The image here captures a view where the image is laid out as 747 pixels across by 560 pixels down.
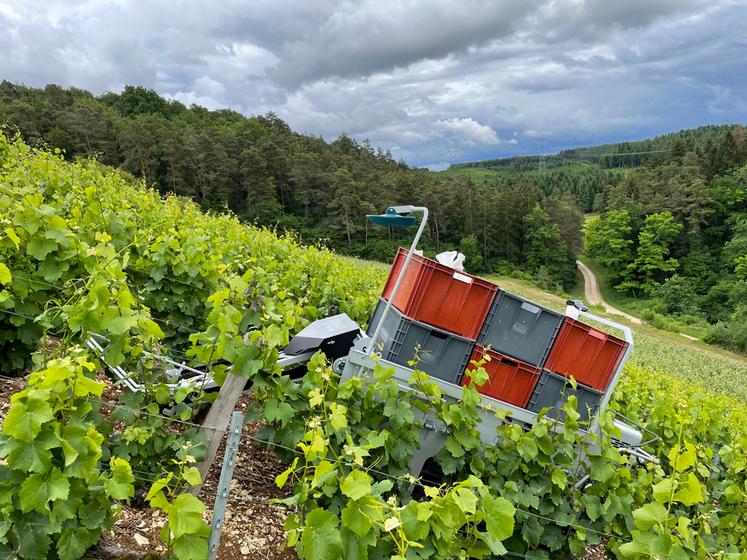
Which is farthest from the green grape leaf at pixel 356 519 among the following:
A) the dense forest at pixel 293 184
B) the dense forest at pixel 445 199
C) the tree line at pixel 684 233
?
the tree line at pixel 684 233

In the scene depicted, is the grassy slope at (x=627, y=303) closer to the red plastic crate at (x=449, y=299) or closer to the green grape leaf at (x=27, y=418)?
the red plastic crate at (x=449, y=299)

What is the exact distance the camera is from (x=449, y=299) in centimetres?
388

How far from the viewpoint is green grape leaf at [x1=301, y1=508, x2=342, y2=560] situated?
Answer: 215 centimetres

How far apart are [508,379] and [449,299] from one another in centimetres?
87

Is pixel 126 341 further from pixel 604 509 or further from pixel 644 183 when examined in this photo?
pixel 644 183

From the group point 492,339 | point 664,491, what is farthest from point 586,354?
point 664,491

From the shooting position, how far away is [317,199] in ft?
200

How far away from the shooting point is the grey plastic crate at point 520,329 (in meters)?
3.93

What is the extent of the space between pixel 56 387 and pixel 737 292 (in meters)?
62.5

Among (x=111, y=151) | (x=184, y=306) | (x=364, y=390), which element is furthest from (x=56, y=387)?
(x=111, y=151)

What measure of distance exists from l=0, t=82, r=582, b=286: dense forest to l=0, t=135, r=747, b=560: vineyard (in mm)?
42114

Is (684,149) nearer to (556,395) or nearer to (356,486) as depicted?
(556,395)

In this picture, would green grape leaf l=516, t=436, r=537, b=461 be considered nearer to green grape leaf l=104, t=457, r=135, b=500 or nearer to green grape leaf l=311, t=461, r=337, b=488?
green grape leaf l=311, t=461, r=337, b=488

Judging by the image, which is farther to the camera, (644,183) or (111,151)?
(644,183)
